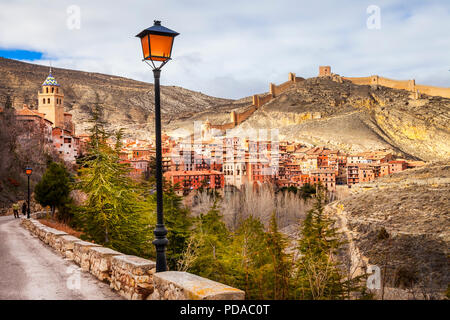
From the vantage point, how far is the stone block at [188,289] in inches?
110

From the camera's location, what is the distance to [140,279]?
385 centimetres

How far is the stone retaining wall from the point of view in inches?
113

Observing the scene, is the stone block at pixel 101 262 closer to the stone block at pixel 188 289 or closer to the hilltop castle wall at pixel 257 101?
the stone block at pixel 188 289

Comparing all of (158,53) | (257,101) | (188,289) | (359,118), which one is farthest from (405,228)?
(257,101)

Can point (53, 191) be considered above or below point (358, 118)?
below

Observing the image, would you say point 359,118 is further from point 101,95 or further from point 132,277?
point 132,277

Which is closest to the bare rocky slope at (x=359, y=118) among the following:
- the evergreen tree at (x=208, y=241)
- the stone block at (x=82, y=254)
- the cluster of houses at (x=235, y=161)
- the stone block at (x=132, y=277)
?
the cluster of houses at (x=235, y=161)

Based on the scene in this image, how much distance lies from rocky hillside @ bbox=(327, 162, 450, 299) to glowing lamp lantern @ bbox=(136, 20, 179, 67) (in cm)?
988

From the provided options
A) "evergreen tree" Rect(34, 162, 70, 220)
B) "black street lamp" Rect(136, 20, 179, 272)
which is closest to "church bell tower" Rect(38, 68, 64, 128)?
"evergreen tree" Rect(34, 162, 70, 220)

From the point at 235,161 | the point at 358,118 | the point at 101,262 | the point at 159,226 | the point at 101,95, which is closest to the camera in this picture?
the point at 159,226

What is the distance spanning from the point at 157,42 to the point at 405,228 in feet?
82.6

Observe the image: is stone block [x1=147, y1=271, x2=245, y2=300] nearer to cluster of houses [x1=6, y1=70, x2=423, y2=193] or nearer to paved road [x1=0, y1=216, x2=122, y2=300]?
paved road [x1=0, y1=216, x2=122, y2=300]

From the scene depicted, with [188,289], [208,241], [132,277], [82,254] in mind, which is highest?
[188,289]
